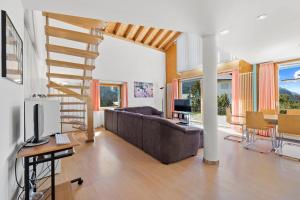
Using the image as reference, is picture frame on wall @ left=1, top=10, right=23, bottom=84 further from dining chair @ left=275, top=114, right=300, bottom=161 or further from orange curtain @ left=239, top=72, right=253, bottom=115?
orange curtain @ left=239, top=72, right=253, bottom=115

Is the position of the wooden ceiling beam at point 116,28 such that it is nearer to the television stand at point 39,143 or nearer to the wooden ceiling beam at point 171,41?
the wooden ceiling beam at point 171,41

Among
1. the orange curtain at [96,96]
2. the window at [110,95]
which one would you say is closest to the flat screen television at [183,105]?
the window at [110,95]

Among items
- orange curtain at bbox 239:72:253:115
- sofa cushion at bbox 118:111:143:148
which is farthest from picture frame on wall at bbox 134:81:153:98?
orange curtain at bbox 239:72:253:115

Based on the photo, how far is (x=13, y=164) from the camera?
1.39 metres

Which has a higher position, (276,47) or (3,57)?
(276,47)

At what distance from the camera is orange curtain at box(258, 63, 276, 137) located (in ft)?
14.4

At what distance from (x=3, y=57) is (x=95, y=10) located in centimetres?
130

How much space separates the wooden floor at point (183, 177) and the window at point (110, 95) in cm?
367

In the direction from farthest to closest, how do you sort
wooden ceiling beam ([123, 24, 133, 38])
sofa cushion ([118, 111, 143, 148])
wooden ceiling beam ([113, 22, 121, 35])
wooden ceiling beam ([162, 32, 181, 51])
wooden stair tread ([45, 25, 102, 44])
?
1. wooden ceiling beam ([162, 32, 181, 51])
2. wooden ceiling beam ([123, 24, 133, 38])
3. wooden ceiling beam ([113, 22, 121, 35])
4. sofa cushion ([118, 111, 143, 148])
5. wooden stair tread ([45, 25, 102, 44])

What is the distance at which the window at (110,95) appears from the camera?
6.70 m

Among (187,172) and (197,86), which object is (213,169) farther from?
(197,86)

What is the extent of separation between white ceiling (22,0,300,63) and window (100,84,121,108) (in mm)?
4826

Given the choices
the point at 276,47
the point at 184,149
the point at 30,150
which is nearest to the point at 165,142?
the point at 184,149

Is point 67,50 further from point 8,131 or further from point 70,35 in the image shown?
point 8,131
